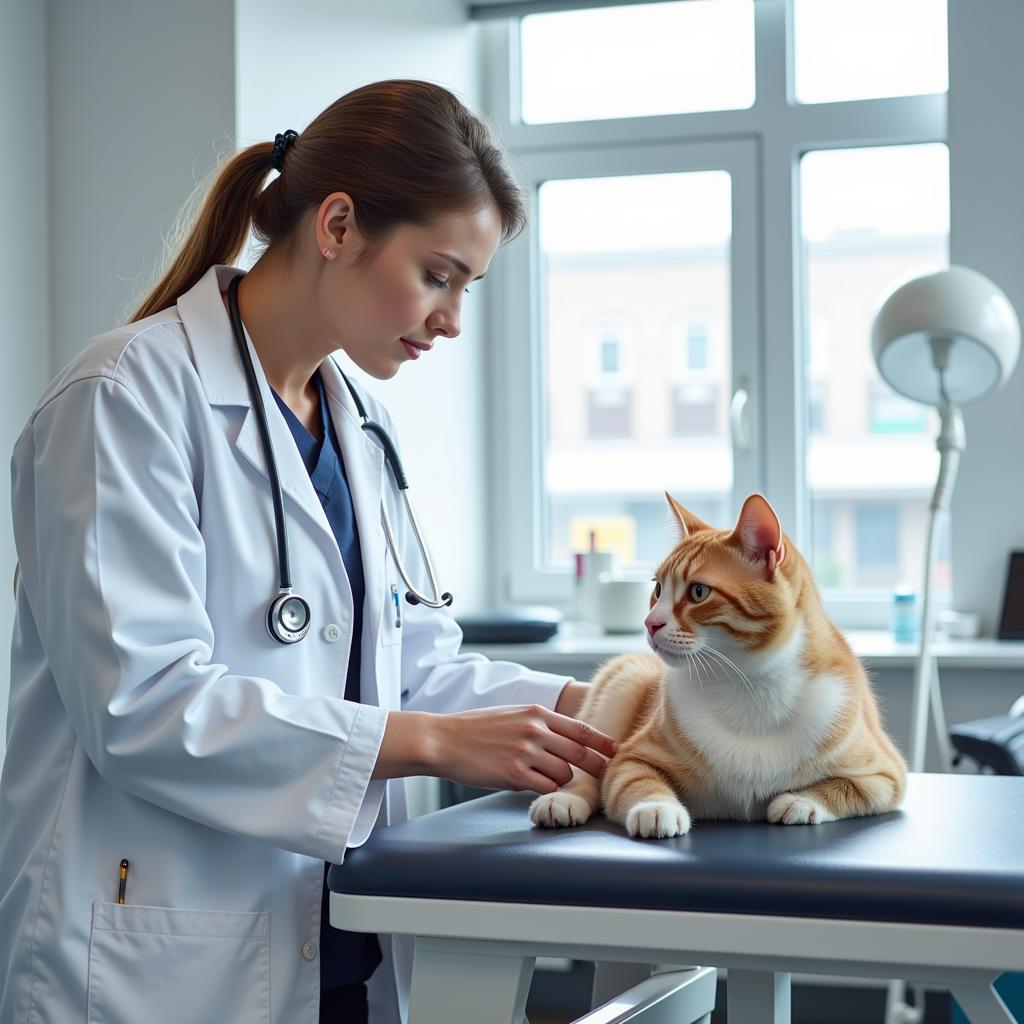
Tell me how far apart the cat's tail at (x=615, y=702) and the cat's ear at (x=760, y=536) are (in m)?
0.23

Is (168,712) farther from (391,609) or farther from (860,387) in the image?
(860,387)

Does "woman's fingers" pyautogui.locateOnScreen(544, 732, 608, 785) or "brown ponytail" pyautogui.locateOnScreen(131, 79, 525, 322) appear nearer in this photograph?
"woman's fingers" pyautogui.locateOnScreen(544, 732, 608, 785)

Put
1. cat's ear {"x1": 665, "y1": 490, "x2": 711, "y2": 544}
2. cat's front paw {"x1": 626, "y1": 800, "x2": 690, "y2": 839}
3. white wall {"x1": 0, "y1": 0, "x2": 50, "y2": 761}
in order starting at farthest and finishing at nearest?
1. white wall {"x1": 0, "y1": 0, "x2": 50, "y2": 761}
2. cat's ear {"x1": 665, "y1": 490, "x2": 711, "y2": 544}
3. cat's front paw {"x1": 626, "y1": 800, "x2": 690, "y2": 839}

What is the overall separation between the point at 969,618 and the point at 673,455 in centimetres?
78

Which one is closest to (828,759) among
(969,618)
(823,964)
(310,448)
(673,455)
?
(823,964)

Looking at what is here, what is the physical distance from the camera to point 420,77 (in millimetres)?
2553

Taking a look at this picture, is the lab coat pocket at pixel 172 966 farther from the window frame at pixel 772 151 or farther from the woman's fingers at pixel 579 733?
the window frame at pixel 772 151

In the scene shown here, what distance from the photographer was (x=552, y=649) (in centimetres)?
249

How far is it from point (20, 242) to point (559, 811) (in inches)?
56.2

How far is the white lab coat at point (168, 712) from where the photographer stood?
943 mm

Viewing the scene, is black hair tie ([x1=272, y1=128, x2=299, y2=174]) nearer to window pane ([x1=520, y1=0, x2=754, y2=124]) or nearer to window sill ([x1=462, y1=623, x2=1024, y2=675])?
window sill ([x1=462, y1=623, x2=1024, y2=675])

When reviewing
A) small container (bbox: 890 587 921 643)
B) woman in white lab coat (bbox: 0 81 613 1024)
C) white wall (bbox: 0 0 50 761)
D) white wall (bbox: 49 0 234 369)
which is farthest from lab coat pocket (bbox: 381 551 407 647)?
small container (bbox: 890 587 921 643)

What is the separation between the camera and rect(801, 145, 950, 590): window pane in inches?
109

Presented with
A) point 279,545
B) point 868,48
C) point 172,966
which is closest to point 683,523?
point 279,545
